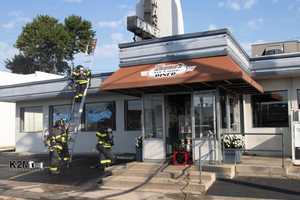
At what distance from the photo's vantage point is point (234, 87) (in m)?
15.3

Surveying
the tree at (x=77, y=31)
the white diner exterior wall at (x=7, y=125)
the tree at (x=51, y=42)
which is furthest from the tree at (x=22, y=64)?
the white diner exterior wall at (x=7, y=125)

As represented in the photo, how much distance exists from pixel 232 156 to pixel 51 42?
46.4 metres

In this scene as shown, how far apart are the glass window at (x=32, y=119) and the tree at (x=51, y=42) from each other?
106 ft

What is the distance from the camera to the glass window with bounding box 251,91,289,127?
55.1 ft

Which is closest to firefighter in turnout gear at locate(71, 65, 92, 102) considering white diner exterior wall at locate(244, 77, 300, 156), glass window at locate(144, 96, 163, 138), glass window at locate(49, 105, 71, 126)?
glass window at locate(49, 105, 71, 126)

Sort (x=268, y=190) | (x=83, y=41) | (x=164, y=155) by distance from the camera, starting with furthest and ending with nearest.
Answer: (x=83, y=41) → (x=164, y=155) → (x=268, y=190)

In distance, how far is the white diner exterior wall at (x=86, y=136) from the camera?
20.0 meters

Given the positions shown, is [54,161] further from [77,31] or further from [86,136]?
[77,31]

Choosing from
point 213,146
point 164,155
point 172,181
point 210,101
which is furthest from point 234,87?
point 172,181

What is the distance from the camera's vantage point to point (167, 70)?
14.1 metres

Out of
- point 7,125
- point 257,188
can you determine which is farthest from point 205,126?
point 7,125

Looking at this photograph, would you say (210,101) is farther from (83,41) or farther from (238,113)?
(83,41)

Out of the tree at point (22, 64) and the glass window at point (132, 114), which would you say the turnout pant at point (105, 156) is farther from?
the tree at point (22, 64)

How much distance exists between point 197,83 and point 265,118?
4.79m
